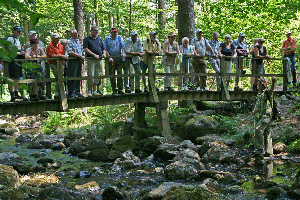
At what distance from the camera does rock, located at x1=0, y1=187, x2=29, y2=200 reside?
711 cm

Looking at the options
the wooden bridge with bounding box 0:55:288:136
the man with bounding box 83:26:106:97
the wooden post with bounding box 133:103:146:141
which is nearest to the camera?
the wooden bridge with bounding box 0:55:288:136

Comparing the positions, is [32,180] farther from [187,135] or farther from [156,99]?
[187,135]

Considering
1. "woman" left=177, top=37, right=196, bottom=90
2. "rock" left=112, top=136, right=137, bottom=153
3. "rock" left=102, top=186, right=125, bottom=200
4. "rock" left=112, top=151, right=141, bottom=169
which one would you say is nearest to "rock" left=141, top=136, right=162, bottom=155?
"rock" left=112, top=136, right=137, bottom=153

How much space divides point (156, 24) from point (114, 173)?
1230 centimetres

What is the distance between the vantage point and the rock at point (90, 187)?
828cm

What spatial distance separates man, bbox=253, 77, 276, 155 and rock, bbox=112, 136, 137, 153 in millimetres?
4002

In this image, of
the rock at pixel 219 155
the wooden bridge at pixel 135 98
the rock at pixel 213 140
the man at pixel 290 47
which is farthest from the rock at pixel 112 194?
the man at pixel 290 47

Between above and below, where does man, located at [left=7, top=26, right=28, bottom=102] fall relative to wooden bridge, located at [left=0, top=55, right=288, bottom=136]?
above

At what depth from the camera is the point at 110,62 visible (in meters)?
11.3

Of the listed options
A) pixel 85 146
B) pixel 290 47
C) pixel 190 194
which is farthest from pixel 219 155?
pixel 290 47

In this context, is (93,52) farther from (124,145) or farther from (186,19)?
(186,19)

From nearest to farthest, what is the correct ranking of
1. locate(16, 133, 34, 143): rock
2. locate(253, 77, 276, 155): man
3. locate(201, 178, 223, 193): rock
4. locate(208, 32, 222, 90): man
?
locate(201, 178, 223, 193): rock, locate(253, 77, 276, 155): man, locate(208, 32, 222, 90): man, locate(16, 133, 34, 143): rock

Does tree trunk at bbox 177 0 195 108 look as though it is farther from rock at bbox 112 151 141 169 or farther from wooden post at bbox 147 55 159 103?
rock at bbox 112 151 141 169

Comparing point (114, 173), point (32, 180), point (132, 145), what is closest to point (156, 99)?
point (132, 145)
